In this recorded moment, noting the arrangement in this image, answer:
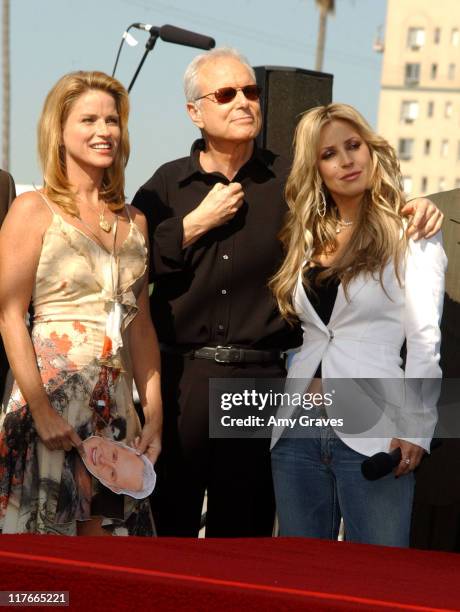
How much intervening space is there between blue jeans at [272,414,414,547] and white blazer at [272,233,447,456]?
0.20 feet

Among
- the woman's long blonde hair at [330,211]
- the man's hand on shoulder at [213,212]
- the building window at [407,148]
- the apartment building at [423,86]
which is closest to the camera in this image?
the woman's long blonde hair at [330,211]

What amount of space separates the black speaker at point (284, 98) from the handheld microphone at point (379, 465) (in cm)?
208

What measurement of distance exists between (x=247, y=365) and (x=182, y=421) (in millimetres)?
277

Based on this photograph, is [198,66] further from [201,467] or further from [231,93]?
[201,467]

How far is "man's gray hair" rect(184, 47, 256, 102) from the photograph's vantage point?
358 centimetres

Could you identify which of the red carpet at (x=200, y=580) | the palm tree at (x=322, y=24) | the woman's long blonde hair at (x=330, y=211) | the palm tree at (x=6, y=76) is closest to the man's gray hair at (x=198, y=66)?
the woman's long blonde hair at (x=330, y=211)

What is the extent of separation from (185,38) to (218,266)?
2.43 meters

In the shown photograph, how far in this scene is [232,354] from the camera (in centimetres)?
344

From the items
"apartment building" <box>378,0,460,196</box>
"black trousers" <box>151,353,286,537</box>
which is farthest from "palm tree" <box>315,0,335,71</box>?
"black trousers" <box>151,353,286,537</box>

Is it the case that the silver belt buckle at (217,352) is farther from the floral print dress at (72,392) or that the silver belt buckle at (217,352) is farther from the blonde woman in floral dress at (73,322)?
the floral print dress at (72,392)

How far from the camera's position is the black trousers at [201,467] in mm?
3486

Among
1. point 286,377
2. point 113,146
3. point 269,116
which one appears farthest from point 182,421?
point 269,116

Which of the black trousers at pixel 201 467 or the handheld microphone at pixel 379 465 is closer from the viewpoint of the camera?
the handheld microphone at pixel 379 465

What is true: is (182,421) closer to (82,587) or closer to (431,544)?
(431,544)
